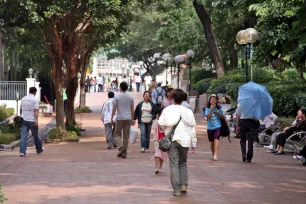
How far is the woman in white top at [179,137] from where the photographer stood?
10.8 m

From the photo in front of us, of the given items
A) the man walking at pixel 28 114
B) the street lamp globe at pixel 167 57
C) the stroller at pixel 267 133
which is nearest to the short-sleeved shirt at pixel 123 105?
the man walking at pixel 28 114

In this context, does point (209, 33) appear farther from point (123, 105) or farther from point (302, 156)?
point (302, 156)

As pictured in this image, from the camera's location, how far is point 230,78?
3341 cm

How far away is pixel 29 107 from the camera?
56.6 ft

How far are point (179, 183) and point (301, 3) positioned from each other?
4.17m

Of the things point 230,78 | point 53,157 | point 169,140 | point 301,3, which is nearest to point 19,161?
point 53,157

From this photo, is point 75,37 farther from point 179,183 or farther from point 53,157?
point 179,183

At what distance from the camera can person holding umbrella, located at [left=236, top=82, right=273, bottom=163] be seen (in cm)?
1549

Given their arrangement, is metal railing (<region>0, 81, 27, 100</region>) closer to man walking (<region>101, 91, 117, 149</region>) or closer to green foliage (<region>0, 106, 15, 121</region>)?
→ green foliage (<region>0, 106, 15, 121</region>)

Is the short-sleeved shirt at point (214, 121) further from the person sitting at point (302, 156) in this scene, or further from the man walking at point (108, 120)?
the man walking at point (108, 120)

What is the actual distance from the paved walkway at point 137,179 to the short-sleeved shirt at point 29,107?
1.00 meters

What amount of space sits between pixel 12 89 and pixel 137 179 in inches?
1066

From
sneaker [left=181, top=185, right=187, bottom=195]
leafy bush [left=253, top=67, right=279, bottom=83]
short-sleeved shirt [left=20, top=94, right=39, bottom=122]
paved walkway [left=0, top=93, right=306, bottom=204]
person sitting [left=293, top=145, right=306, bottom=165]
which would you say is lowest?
paved walkway [left=0, top=93, right=306, bottom=204]

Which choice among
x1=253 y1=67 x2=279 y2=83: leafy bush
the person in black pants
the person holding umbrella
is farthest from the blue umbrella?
x1=253 y1=67 x2=279 y2=83: leafy bush
